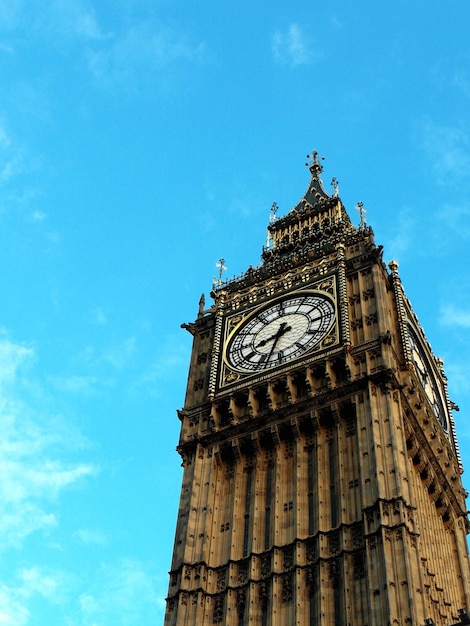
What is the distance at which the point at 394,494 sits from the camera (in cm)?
4131

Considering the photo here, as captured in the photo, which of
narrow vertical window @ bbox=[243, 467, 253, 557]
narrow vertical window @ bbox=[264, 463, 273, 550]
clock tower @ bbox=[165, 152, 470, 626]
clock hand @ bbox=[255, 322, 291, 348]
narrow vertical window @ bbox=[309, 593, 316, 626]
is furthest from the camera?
clock hand @ bbox=[255, 322, 291, 348]

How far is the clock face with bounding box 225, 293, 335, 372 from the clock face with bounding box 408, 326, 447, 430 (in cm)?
469

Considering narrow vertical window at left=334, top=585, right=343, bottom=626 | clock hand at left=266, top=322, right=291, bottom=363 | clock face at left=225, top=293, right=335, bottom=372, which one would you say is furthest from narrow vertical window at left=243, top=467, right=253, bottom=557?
clock hand at left=266, top=322, right=291, bottom=363

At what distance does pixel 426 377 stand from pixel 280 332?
308 inches

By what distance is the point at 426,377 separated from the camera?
5362 centimetres

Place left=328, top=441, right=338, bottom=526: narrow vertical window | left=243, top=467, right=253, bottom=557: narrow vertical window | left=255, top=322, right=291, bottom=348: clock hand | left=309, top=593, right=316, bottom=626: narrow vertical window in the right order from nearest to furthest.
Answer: left=309, top=593, right=316, bottom=626: narrow vertical window → left=328, top=441, right=338, bottom=526: narrow vertical window → left=243, top=467, right=253, bottom=557: narrow vertical window → left=255, top=322, right=291, bottom=348: clock hand

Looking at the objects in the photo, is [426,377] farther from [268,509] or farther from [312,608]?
[312,608]

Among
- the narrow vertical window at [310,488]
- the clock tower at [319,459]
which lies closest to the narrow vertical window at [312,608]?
the clock tower at [319,459]

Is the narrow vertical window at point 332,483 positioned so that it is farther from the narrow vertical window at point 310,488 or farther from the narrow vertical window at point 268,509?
the narrow vertical window at point 268,509

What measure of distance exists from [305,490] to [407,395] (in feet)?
23.5

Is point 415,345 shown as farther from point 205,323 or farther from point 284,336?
point 205,323

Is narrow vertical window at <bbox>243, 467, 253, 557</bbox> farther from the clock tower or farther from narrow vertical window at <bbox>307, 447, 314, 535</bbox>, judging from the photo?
narrow vertical window at <bbox>307, 447, 314, 535</bbox>

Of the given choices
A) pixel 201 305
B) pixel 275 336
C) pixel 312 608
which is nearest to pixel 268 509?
pixel 312 608

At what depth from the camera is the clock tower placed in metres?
39.9
